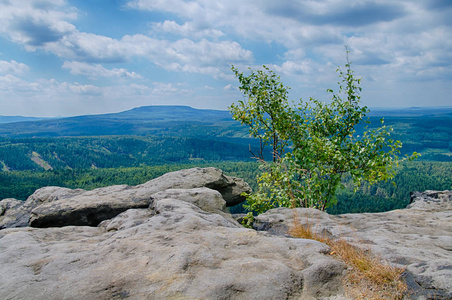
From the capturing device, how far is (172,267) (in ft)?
23.7

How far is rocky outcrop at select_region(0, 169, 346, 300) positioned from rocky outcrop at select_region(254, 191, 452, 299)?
75.9 inches

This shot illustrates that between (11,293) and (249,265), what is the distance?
220 inches

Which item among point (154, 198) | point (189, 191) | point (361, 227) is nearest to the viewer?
point (361, 227)

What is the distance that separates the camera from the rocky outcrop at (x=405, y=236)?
687 centimetres

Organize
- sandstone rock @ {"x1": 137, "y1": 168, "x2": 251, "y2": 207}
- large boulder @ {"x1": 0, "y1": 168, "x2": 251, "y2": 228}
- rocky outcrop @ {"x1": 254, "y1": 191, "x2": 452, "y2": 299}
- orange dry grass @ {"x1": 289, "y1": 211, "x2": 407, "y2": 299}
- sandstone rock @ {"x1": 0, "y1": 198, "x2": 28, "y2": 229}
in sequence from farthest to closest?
1. sandstone rock @ {"x1": 0, "y1": 198, "x2": 28, "y2": 229}
2. sandstone rock @ {"x1": 137, "y1": 168, "x2": 251, "y2": 207}
3. large boulder @ {"x1": 0, "y1": 168, "x2": 251, "y2": 228}
4. rocky outcrop @ {"x1": 254, "y1": 191, "x2": 452, "y2": 299}
5. orange dry grass @ {"x1": 289, "y1": 211, "x2": 407, "y2": 299}

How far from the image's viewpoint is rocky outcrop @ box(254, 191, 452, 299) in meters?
6.87

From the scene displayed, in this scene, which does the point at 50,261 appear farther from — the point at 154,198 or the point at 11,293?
the point at 154,198

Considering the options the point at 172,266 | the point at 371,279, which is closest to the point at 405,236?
the point at 371,279

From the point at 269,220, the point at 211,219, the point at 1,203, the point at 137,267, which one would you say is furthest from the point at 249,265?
the point at 1,203

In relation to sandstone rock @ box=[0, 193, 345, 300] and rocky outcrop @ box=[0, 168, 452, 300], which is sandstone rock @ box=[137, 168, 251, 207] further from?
sandstone rock @ box=[0, 193, 345, 300]

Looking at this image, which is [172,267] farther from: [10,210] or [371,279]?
[10,210]

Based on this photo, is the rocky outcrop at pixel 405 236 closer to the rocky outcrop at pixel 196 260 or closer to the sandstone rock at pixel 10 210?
the rocky outcrop at pixel 196 260

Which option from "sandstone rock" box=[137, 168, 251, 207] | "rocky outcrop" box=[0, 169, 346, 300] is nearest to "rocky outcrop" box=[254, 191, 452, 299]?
"rocky outcrop" box=[0, 169, 346, 300]

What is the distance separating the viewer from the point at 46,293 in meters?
6.34
